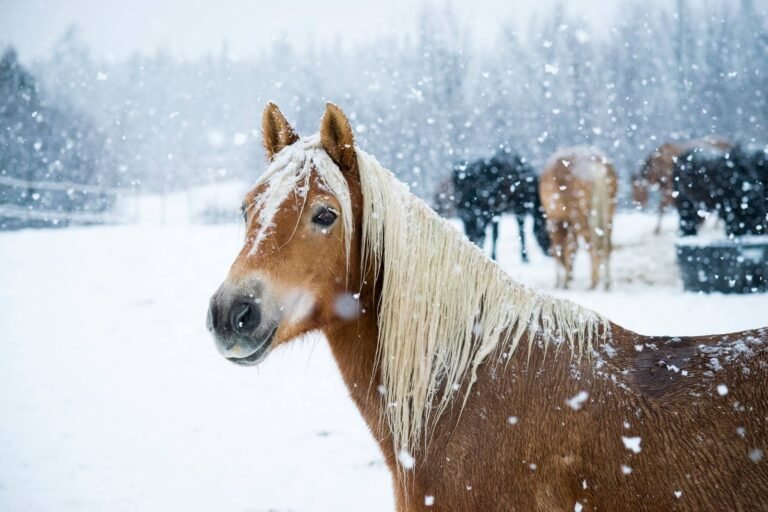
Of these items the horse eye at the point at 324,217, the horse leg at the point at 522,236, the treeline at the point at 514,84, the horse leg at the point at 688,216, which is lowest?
the horse leg at the point at 522,236

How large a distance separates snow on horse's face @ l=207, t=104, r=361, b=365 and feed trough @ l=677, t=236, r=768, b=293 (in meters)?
7.53

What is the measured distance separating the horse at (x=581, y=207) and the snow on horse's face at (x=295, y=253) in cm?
793

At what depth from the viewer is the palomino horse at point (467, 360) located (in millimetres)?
1520

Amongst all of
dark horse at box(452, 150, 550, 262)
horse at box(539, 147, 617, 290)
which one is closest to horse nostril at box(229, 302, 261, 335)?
horse at box(539, 147, 617, 290)

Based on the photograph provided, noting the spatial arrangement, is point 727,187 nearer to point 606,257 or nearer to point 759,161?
point 759,161

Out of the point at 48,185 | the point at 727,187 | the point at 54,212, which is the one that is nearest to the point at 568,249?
the point at 727,187

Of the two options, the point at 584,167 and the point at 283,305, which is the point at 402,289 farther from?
the point at 584,167

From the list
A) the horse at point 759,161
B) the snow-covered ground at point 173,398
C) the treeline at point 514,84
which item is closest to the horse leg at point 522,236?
the snow-covered ground at point 173,398

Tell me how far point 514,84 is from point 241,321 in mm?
20584

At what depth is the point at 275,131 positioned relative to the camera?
2.16 metres

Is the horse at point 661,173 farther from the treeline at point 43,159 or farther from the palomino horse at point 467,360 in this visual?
the treeline at point 43,159

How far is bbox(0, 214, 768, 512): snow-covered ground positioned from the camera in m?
3.65

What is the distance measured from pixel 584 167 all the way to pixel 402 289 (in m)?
8.37

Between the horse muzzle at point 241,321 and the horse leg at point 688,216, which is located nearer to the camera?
the horse muzzle at point 241,321
